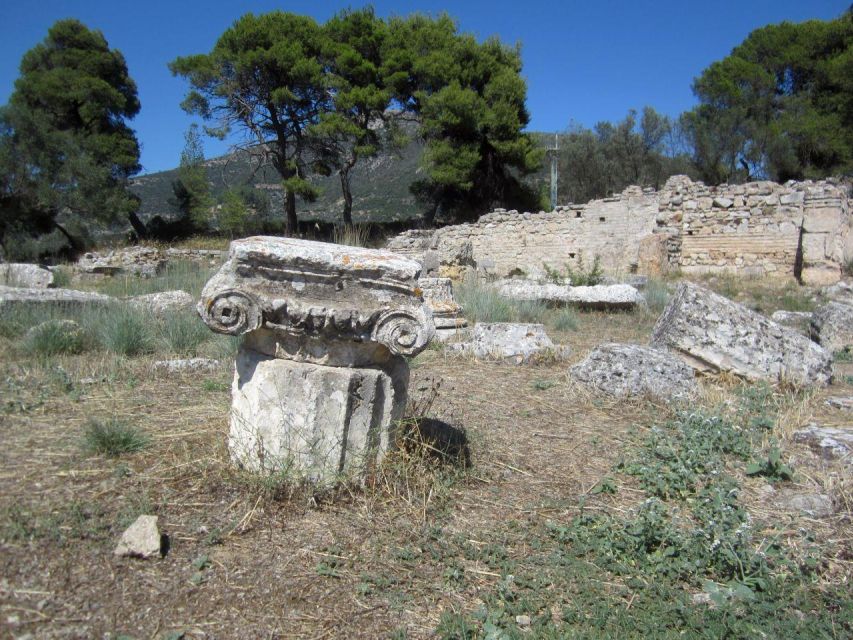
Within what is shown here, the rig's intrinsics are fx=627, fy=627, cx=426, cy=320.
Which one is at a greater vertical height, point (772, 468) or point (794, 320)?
point (794, 320)

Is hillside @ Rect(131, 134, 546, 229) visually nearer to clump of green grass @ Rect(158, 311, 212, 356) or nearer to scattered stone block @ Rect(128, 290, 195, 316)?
scattered stone block @ Rect(128, 290, 195, 316)

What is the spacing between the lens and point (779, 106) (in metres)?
20.8

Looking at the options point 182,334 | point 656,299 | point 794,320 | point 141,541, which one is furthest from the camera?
point 656,299

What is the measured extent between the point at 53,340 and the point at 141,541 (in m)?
3.27

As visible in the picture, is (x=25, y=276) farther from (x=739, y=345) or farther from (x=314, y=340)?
(x=739, y=345)

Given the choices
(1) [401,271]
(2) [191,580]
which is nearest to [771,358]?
(1) [401,271]

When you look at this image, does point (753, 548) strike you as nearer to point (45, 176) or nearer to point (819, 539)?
point (819, 539)

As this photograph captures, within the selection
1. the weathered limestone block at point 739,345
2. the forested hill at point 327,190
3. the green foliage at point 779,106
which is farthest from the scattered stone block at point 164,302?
the green foliage at point 779,106

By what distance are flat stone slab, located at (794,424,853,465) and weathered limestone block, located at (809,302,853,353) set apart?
3.51 m

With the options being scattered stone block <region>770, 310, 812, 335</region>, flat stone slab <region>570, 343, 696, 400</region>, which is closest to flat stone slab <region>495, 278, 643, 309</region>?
scattered stone block <region>770, 310, 812, 335</region>

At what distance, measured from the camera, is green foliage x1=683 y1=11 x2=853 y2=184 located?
61.9ft

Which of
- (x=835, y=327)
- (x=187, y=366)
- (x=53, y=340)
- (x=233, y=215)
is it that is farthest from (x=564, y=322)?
(x=233, y=215)

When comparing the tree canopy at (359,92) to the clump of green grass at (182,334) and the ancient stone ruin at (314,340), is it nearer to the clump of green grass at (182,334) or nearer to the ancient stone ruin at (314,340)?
the clump of green grass at (182,334)

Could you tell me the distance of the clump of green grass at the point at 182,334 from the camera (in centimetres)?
520
